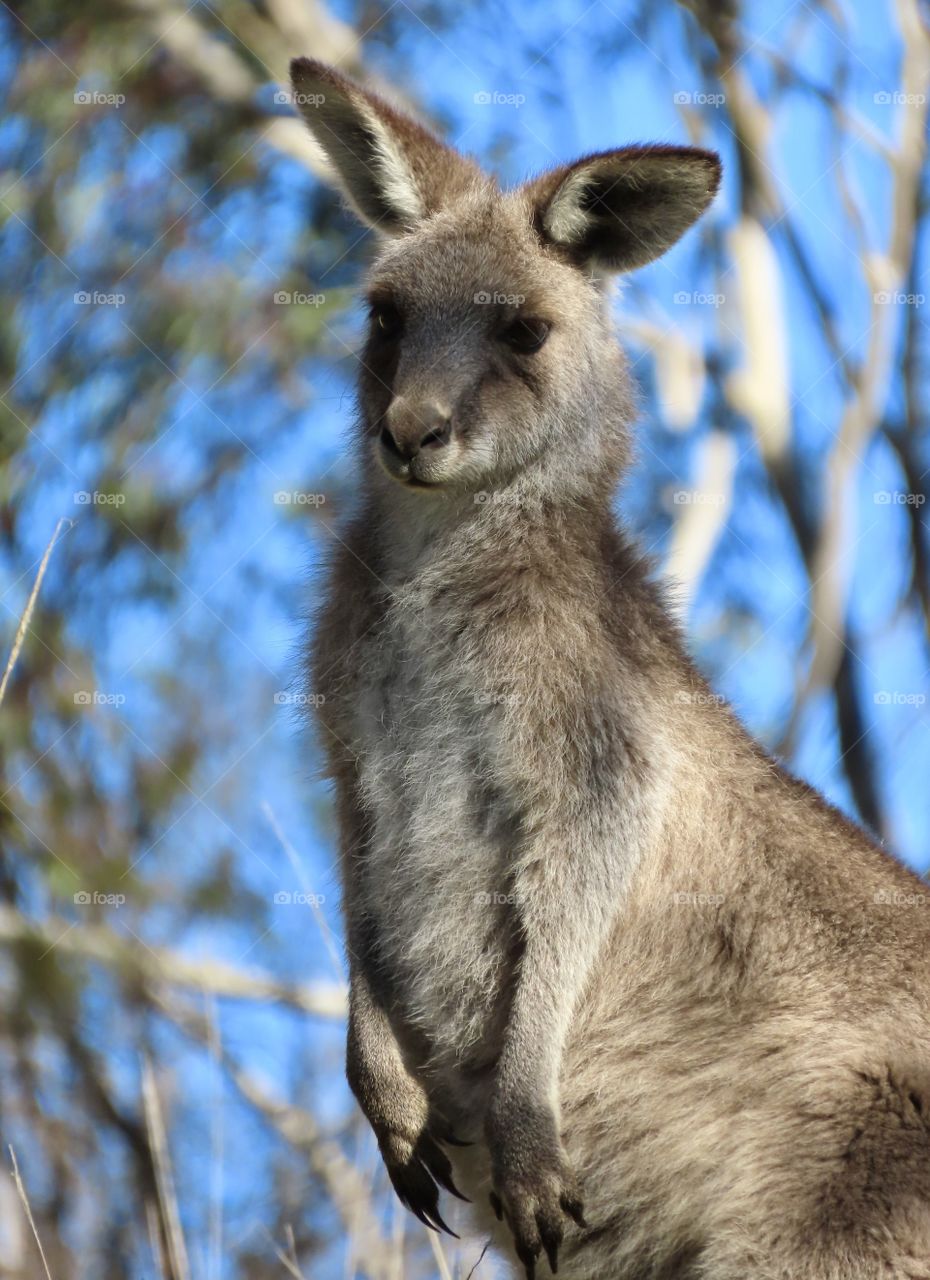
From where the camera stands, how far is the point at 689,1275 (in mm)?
3131

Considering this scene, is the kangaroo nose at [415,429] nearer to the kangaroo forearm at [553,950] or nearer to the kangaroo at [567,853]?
the kangaroo at [567,853]

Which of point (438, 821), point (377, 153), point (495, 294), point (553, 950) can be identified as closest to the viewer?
point (553, 950)

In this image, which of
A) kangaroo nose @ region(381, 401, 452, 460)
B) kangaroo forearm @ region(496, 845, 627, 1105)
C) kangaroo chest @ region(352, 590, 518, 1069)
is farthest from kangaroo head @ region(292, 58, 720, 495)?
kangaroo forearm @ region(496, 845, 627, 1105)

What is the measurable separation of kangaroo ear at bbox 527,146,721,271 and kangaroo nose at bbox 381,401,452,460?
717 mm

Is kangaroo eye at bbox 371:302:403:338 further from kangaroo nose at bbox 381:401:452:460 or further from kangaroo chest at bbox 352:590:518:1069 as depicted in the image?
kangaroo chest at bbox 352:590:518:1069

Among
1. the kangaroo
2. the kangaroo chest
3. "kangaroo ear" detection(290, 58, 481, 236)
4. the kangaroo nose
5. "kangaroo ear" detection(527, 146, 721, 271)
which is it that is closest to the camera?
the kangaroo

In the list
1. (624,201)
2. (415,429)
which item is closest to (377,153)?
(624,201)

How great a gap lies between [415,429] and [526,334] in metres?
0.50

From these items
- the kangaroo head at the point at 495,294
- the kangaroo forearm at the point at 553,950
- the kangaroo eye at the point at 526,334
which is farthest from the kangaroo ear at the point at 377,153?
the kangaroo forearm at the point at 553,950

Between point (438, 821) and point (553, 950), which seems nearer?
point (553, 950)

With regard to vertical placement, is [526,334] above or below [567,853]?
above

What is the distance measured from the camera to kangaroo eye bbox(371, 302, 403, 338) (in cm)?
373

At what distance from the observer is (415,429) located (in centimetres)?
336

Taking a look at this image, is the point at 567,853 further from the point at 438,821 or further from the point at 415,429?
the point at 415,429
